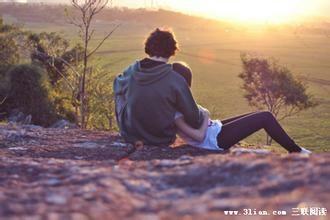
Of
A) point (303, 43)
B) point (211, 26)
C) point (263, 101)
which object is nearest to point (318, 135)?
point (263, 101)

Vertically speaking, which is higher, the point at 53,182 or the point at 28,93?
the point at 53,182

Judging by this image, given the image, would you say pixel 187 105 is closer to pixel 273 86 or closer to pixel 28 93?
pixel 28 93

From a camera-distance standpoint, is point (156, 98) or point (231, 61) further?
point (231, 61)

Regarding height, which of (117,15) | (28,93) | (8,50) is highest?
(117,15)

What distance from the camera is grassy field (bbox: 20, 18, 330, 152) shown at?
41.7 m

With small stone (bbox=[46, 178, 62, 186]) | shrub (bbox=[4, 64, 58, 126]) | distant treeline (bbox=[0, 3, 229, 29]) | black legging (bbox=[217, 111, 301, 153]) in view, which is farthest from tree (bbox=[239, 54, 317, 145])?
distant treeline (bbox=[0, 3, 229, 29])

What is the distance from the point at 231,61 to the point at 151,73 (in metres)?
76.6

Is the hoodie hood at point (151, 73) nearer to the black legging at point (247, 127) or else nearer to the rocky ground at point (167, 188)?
the black legging at point (247, 127)

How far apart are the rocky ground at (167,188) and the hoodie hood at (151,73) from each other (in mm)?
1789

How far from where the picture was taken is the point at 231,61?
81.2 meters

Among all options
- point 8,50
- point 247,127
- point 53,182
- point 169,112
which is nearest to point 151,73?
point 169,112

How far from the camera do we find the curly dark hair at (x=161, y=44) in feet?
19.2

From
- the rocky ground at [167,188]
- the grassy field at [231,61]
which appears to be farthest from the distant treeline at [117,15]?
the rocky ground at [167,188]

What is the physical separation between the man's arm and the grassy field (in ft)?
80.0
